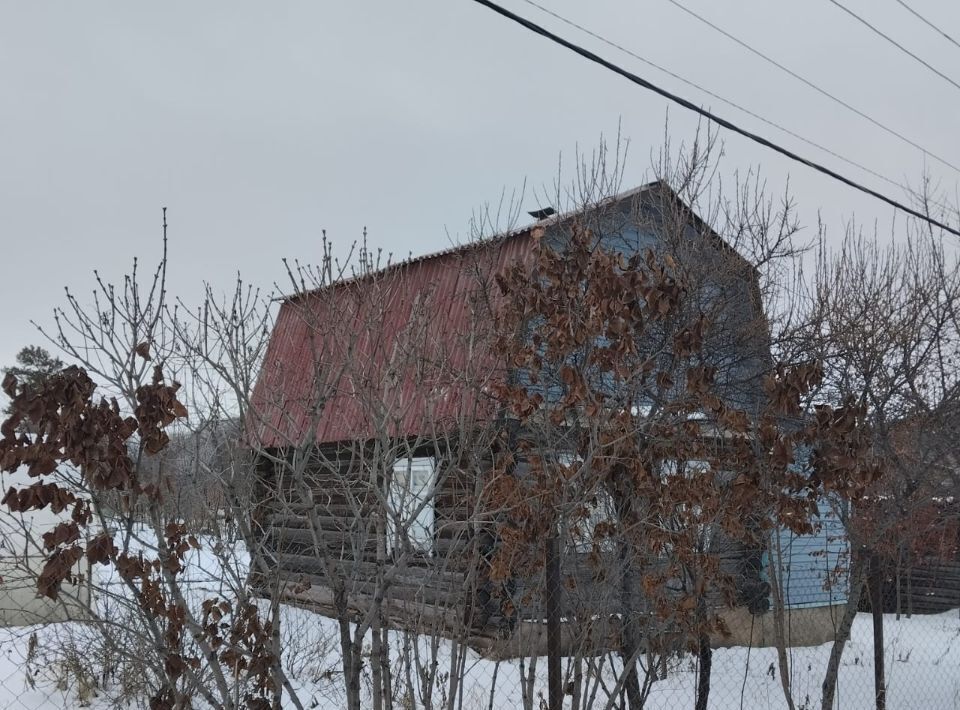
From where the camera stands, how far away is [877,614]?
7.68 metres

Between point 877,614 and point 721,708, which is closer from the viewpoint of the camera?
point 877,614

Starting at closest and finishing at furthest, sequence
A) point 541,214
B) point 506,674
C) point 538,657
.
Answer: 1. point 506,674
2. point 538,657
3. point 541,214

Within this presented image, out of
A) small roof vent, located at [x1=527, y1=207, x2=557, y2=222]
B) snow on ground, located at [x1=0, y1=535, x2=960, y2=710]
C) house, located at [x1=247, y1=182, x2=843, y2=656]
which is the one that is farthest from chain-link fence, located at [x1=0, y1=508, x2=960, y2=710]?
small roof vent, located at [x1=527, y1=207, x2=557, y2=222]

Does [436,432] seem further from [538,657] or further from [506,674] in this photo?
[538,657]

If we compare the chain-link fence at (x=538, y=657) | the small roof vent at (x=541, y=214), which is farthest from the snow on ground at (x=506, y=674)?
the small roof vent at (x=541, y=214)

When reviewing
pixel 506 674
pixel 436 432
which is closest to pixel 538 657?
pixel 506 674

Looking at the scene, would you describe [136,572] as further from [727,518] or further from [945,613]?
[945,613]

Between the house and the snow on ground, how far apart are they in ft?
1.69

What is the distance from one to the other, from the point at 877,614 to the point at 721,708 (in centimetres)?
245

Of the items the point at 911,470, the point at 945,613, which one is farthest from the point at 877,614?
the point at 945,613

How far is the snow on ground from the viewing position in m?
7.99

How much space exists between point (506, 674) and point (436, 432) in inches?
197

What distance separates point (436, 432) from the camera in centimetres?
557

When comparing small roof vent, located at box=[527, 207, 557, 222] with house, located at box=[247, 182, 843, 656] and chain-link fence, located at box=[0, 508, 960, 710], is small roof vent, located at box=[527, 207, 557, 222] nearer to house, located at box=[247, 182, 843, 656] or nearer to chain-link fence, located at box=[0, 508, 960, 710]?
house, located at box=[247, 182, 843, 656]
